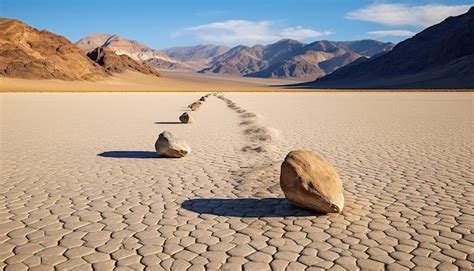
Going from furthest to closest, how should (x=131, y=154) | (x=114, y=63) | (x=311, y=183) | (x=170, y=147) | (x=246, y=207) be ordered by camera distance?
1. (x=114, y=63)
2. (x=131, y=154)
3. (x=170, y=147)
4. (x=246, y=207)
5. (x=311, y=183)

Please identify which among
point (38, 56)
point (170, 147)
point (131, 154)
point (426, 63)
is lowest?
point (131, 154)

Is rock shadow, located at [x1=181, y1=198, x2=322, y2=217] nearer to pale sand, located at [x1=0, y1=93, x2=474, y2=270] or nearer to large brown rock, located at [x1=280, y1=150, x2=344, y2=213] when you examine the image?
pale sand, located at [x1=0, y1=93, x2=474, y2=270]

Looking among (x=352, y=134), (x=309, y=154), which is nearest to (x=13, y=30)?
(x=352, y=134)

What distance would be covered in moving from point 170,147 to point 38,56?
8906cm

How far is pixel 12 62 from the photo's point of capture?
8181 centimetres

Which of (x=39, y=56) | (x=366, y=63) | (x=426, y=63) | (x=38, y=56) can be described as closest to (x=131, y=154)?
(x=38, y=56)

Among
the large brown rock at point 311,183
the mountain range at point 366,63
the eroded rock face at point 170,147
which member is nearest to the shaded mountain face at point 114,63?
the mountain range at point 366,63

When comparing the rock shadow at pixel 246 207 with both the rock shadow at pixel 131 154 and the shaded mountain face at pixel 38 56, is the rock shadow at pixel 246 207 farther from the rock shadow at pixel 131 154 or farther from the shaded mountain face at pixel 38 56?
the shaded mountain face at pixel 38 56

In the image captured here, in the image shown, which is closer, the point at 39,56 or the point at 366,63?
the point at 39,56

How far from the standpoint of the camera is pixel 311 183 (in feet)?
16.0

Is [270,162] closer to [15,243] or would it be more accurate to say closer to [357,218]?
[357,218]

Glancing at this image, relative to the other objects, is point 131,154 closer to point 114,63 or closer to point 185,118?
point 185,118

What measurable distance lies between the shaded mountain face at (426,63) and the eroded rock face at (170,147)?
7836cm

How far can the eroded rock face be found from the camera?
29.1 feet
